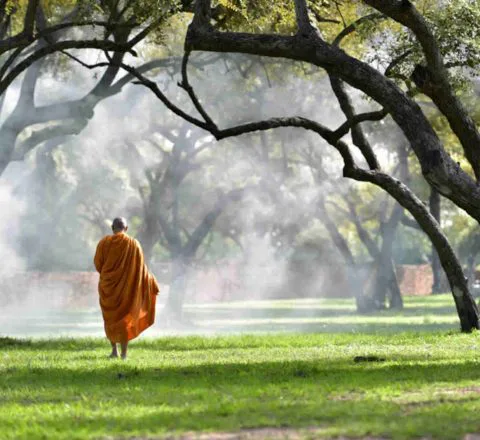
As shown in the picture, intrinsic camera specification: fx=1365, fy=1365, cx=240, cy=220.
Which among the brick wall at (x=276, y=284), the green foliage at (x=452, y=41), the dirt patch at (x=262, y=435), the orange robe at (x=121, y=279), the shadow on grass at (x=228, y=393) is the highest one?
the green foliage at (x=452, y=41)

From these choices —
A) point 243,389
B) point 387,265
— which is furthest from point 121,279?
point 387,265

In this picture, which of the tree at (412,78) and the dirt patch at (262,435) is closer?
the dirt patch at (262,435)

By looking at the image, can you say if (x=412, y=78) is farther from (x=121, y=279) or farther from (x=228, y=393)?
(x=228, y=393)

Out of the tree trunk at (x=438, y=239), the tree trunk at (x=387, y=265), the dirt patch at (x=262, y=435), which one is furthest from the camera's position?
the tree trunk at (x=387, y=265)

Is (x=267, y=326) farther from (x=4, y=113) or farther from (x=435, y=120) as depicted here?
(x=4, y=113)

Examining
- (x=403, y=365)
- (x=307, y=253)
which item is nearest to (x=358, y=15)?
(x=403, y=365)

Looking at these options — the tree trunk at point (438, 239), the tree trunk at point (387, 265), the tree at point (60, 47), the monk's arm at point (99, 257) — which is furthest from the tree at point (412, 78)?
the tree trunk at point (387, 265)

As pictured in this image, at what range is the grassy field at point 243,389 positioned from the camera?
355 inches

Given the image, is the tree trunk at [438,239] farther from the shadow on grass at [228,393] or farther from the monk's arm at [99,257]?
the shadow on grass at [228,393]

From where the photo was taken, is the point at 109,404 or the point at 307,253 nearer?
the point at 109,404

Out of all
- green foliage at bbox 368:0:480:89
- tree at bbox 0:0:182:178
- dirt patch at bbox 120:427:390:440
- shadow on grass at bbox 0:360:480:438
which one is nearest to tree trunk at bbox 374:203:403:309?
tree at bbox 0:0:182:178

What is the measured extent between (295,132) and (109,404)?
1343 inches

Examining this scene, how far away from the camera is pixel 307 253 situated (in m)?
68.8

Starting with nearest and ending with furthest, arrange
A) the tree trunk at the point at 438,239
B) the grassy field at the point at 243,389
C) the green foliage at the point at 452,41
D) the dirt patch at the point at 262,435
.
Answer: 1. the dirt patch at the point at 262,435
2. the grassy field at the point at 243,389
3. the green foliage at the point at 452,41
4. the tree trunk at the point at 438,239
